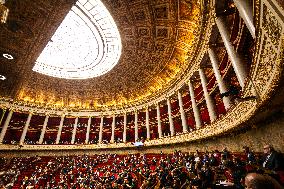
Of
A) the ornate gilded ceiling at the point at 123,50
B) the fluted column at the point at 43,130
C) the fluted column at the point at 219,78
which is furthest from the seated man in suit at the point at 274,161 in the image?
→ the fluted column at the point at 43,130

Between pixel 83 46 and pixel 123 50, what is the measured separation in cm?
409

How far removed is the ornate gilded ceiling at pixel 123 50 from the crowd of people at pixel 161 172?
5.38 m

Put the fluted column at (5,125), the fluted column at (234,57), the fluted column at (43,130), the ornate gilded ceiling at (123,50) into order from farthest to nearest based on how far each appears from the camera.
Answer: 1. the fluted column at (43,130)
2. the fluted column at (5,125)
3. the ornate gilded ceiling at (123,50)
4. the fluted column at (234,57)

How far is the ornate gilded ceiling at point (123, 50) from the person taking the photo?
300 inches

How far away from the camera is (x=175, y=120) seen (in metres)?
17.2

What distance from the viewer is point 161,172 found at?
6.54 meters

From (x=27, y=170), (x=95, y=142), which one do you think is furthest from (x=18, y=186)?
(x=95, y=142)

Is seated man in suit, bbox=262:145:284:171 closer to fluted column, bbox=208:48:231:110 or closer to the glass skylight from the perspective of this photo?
fluted column, bbox=208:48:231:110

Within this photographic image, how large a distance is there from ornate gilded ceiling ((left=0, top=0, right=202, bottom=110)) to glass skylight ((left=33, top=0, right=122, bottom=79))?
0.74 metres

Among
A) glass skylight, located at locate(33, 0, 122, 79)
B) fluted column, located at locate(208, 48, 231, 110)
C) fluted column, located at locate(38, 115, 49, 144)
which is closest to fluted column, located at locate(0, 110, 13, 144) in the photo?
fluted column, located at locate(38, 115, 49, 144)

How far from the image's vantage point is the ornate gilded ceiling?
25.0ft

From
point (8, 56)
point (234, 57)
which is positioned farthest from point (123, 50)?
point (234, 57)

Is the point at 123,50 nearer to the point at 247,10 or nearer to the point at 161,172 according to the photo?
the point at 161,172

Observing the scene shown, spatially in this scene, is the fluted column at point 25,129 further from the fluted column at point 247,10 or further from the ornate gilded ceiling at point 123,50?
the fluted column at point 247,10
